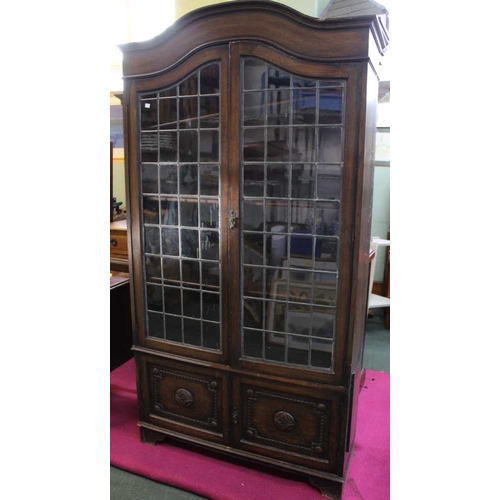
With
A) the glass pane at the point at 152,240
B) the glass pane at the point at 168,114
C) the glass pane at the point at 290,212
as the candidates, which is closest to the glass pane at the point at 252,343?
the glass pane at the point at 290,212

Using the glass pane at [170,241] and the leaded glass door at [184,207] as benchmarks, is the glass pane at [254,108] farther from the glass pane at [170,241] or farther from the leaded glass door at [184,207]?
the glass pane at [170,241]

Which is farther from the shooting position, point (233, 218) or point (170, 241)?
point (170, 241)

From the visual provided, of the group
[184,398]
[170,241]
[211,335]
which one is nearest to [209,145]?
[170,241]

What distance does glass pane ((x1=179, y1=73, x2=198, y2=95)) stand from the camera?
5.16 ft

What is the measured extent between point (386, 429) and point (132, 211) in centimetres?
168

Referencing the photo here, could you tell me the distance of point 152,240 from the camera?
178cm

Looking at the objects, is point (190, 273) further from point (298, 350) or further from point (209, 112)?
point (209, 112)

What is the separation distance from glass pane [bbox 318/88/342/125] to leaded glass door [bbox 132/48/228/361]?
0.37 metres

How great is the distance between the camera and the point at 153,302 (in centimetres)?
183

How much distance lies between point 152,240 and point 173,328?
403 millimetres

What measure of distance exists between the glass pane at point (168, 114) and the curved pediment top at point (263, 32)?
122 mm

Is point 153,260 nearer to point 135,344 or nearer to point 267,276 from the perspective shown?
point 135,344

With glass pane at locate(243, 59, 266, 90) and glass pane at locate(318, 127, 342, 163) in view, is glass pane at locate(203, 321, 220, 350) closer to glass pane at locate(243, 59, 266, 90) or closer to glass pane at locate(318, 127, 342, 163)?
glass pane at locate(318, 127, 342, 163)
